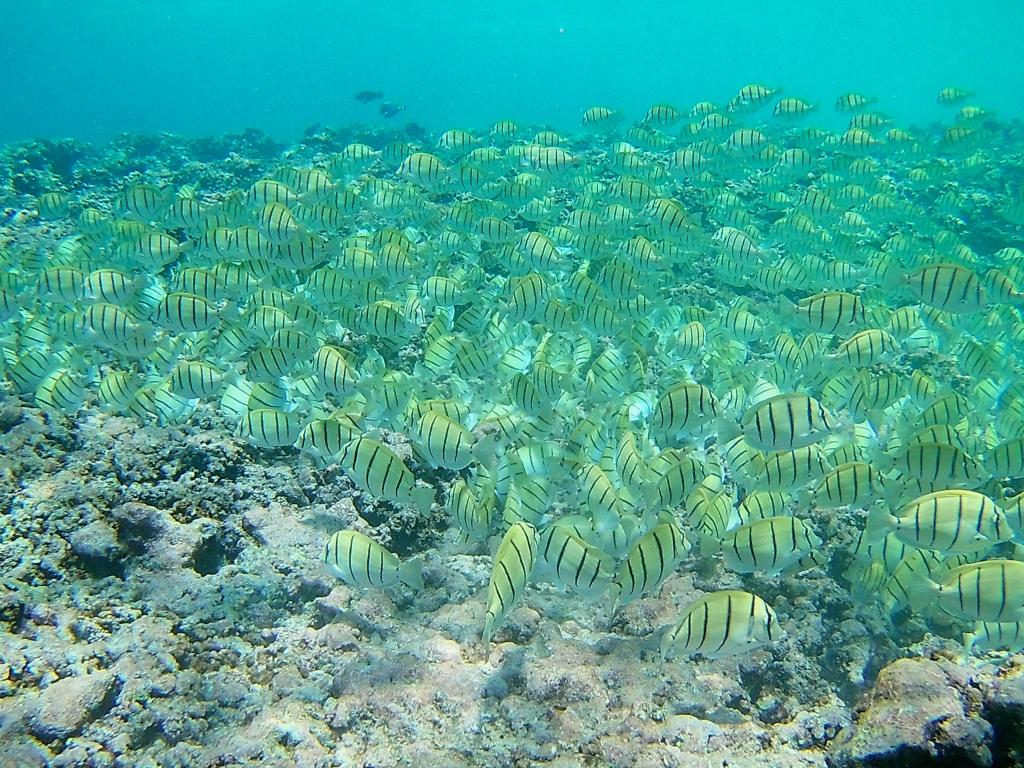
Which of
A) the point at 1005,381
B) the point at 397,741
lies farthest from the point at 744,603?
the point at 1005,381

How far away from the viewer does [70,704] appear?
3.15 m

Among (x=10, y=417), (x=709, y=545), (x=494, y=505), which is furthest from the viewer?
(x=10, y=417)

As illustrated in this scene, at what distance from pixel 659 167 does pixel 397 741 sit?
41.1ft

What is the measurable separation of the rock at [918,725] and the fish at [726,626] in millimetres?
522

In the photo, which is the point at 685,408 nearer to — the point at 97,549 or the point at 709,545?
the point at 709,545

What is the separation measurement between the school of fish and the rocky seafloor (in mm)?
428

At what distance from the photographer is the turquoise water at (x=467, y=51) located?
8469 centimetres

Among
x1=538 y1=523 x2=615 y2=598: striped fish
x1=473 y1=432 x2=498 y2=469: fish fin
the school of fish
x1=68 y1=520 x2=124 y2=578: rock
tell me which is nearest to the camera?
x1=538 y1=523 x2=615 y2=598: striped fish

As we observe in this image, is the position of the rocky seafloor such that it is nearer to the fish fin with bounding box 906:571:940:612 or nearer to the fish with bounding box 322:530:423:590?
the fish fin with bounding box 906:571:940:612

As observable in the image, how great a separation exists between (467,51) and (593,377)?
223 meters

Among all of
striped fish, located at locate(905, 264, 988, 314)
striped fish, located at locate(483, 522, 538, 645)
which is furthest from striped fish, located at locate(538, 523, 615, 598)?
striped fish, located at locate(905, 264, 988, 314)

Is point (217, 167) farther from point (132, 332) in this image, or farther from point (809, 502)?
point (809, 502)

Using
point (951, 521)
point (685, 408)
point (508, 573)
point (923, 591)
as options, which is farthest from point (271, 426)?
point (951, 521)

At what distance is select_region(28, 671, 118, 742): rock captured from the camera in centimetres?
305
